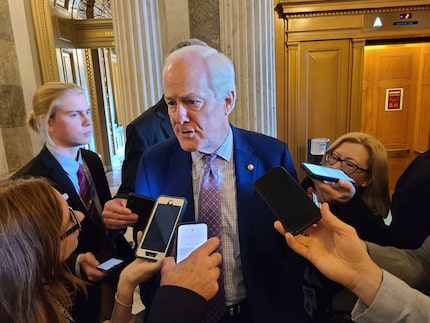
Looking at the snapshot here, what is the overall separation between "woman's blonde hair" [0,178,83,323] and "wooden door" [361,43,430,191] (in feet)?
14.6

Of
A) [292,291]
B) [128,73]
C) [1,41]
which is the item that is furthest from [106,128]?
[292,291]

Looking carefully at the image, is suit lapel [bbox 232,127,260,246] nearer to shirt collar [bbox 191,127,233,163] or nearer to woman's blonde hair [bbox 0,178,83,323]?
shirt collar [bbox 191,127,233,163]

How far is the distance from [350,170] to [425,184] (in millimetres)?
559

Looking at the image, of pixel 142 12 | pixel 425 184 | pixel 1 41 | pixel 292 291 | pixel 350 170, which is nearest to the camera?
pixel 425 184

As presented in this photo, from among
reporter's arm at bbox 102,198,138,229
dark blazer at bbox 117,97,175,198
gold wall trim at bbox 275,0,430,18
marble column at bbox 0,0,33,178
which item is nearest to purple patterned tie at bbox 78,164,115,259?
dark blazer at bbox 117,97,175,198

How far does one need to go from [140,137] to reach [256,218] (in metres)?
0.93

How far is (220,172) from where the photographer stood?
1.14 meters

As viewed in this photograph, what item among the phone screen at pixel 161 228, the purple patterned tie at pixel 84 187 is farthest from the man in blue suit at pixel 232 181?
the purple patterned tie at pixel 84 187

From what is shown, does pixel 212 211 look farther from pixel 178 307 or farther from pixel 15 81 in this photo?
pixel 15 81

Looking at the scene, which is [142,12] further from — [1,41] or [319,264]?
[319,264]

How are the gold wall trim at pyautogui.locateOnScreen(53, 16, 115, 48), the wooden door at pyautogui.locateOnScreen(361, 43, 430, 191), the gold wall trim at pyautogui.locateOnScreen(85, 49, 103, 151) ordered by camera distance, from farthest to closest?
the gold wall trim at pyautogui.locateOnScreen(85, 49, 103, 151), the gold wall trim at pyautogui.locateOnScreen(53, 16, 115, 48), the wooden door at pyautogui.locateOnScreen(361, 43, 430, 191)

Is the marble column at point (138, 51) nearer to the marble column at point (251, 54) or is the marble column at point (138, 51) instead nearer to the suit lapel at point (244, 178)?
the marble column at point (251, 54)

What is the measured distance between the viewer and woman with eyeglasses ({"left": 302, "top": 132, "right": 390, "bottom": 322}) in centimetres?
113

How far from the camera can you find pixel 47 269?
0.78 meters
